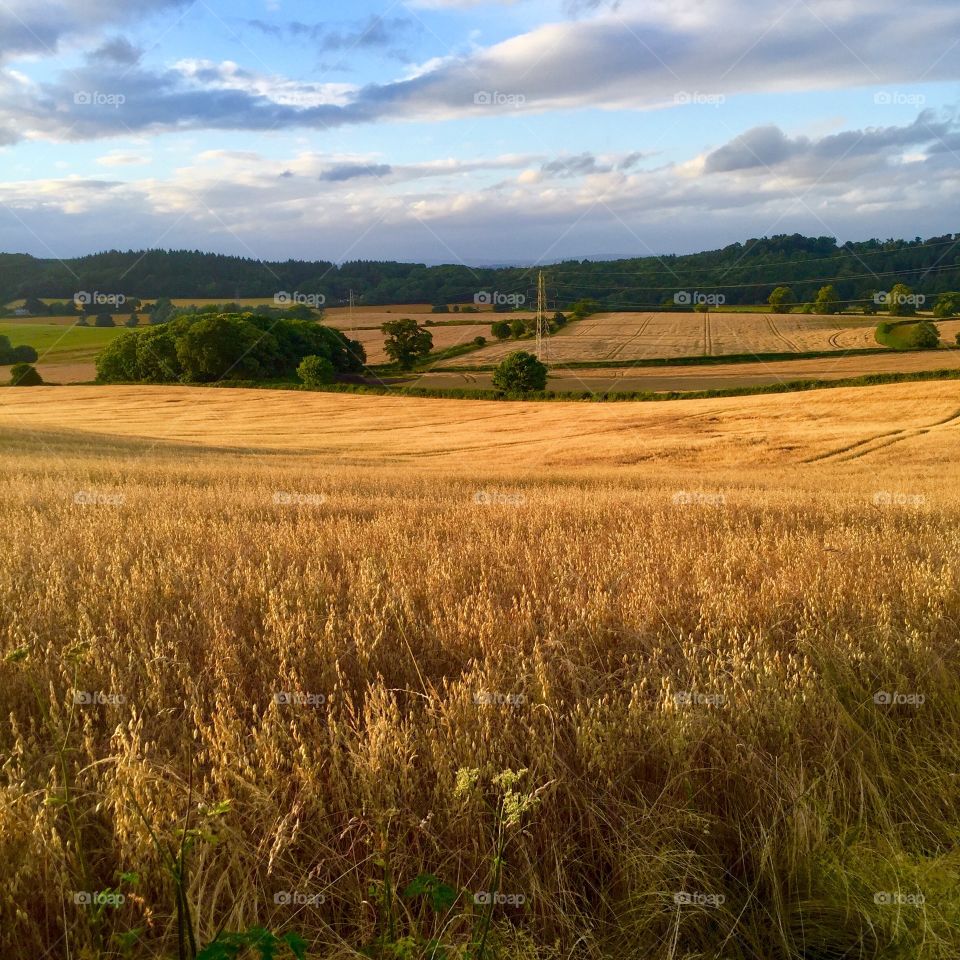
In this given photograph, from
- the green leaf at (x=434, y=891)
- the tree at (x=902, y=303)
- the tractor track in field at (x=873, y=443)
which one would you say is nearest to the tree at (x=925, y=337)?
the tree at (x=902, y=303)

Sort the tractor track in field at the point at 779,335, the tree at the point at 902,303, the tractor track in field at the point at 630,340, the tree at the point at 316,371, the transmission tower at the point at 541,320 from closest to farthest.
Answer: the transmission tower at the point at 541,320, the tree at the point at 316,371, the tractor track in field at the point at 779,335, the tractor track in field at the point at 630,340, the tree at the point at 902,303

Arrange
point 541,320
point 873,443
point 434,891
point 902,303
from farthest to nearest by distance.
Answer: point 902,303, point 541,320, point 873,443, point 434,891

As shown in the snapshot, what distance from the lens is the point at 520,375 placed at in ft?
191

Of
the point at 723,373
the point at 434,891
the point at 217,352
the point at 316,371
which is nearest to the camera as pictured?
the point at 434,891

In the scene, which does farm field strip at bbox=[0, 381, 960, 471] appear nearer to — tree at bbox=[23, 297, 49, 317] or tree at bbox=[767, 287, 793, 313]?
tree at bbox=[23, 297, 49, 317]

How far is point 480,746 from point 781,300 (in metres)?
96.8

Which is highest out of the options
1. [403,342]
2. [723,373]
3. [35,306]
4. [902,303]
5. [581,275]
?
[581,275]

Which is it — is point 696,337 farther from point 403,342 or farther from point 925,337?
point 403,342

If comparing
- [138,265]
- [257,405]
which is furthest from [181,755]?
[138,265]

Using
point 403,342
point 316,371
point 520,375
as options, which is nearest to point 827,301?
point 520,375

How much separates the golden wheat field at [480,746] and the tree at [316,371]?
197 ft

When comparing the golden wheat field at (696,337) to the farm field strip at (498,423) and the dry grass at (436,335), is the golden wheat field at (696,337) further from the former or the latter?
the farm field strip at (498,423)

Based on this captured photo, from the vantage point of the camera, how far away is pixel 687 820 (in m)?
2.89

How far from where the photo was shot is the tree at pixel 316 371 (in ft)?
216
